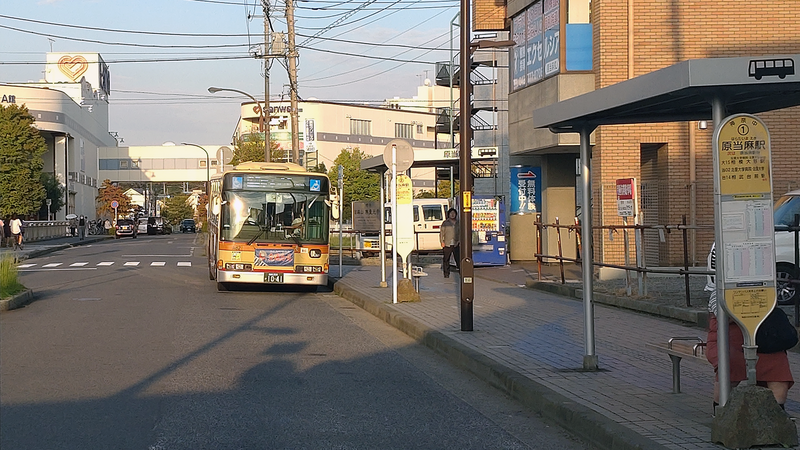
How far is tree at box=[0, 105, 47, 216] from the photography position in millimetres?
53656

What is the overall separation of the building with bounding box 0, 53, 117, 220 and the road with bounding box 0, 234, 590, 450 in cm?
5068

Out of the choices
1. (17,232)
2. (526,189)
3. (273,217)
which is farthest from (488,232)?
(17,232)

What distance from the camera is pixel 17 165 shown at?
178 feet

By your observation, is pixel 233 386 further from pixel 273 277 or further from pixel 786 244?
pixel 273 277

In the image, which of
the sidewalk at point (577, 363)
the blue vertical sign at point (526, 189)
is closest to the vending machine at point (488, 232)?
the blue vertical sign at point (526, 189)

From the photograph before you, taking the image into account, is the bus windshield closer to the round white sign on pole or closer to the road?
the road

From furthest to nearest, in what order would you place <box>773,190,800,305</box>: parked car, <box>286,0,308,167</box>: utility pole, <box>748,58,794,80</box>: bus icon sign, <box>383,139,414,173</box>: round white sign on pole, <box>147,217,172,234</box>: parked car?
<box>147,217,172,234</box>: parked car < <box>286,0,308,167</box>: utility pole < <box>383,139,414,173</box>: round white sign on pole < <box>773,190,800,305</box>: parked car < <box>748,58,794,80</box>: bus icon sign

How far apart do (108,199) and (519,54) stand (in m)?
81.9

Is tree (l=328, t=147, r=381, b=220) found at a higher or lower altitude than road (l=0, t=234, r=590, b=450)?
higher

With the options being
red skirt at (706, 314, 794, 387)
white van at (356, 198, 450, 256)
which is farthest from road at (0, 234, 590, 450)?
white van at (356, 198, 450, 256)

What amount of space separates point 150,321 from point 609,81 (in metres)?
13.1

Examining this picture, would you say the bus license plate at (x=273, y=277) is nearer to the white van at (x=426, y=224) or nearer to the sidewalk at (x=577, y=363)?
the sidewalk at (x=577, y=363)

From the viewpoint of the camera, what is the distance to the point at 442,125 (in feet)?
175

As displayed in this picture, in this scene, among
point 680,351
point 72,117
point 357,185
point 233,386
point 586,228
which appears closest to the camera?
point 680,351
